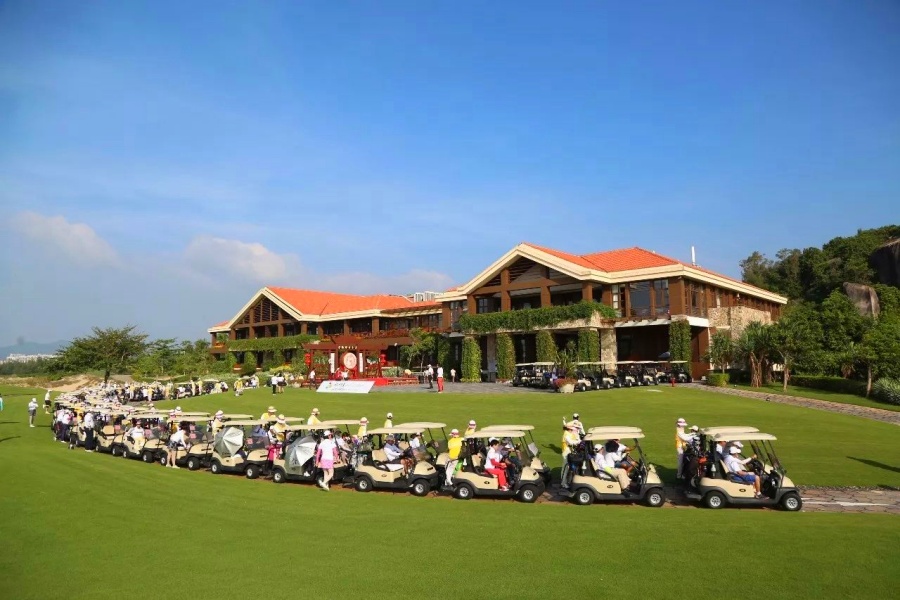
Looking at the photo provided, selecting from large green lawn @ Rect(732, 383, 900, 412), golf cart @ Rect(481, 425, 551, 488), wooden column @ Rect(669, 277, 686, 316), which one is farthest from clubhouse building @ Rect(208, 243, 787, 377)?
golf cart @ Rect(481, 425, 551, 488)

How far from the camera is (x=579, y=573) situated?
8.43 m

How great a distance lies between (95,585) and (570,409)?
19067 mm

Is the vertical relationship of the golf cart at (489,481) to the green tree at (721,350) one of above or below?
below

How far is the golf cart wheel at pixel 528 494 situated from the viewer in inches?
532

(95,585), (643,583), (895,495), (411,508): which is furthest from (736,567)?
(95,585)

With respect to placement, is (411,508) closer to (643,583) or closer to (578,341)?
(643,583)

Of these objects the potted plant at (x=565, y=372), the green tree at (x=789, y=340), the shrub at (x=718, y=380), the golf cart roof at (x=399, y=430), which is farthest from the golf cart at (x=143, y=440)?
the green tree at (x=789, y=340)

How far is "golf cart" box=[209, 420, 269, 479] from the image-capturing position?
684 inches

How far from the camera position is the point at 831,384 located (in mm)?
32812

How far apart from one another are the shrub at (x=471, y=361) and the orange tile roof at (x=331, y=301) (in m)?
17.1

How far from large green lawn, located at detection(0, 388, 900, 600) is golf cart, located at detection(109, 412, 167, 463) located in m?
2.92

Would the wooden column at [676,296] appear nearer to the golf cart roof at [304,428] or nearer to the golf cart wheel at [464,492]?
the golf cart roof at [304,428]

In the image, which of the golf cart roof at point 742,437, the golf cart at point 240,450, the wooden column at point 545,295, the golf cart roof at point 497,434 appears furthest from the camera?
the wooden column at point 545,295

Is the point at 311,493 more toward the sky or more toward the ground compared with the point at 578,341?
more toward the ground
